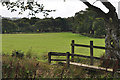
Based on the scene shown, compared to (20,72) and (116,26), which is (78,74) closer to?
(20,72)

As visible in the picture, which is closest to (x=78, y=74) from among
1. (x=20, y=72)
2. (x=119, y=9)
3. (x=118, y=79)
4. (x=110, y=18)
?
(x=118, y=79)

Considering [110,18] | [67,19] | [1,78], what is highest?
[67,19]

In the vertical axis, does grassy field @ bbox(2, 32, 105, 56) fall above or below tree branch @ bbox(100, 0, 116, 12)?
below

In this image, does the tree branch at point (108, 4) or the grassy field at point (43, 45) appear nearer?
the tree branch at point (108, 4)

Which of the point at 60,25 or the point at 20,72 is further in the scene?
the point at 60,25

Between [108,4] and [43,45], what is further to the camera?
[43,45]

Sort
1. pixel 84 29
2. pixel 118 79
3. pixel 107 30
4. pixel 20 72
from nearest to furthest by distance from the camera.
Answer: pixel 118 79, pixel 20 72, pixel 107 30, pixel 84 29

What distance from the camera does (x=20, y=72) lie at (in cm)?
702

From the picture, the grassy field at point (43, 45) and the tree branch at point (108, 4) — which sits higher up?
the tree branch at point (108, 4)

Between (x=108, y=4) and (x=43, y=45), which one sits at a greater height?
(x=108, y=4)

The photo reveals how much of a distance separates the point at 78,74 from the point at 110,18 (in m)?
3.92

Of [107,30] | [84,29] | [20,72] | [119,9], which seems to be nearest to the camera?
[20,72]

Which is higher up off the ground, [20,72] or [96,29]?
[96,29]

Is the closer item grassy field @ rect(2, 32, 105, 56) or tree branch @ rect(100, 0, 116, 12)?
tree branch @ rect(100, 0, 116, 12)
